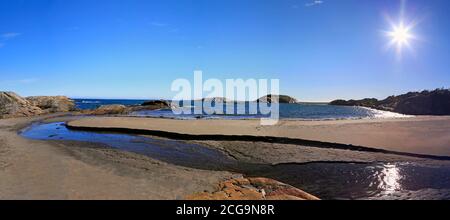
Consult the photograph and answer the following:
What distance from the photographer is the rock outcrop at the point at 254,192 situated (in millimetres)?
7496

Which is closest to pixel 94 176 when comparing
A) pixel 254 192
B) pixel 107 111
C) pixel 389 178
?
pixel 254 192

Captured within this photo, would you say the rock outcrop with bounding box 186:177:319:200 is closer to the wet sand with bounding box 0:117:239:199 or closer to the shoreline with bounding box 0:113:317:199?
the shoreline with bounding box 0:113:317:199

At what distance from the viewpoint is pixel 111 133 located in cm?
2212

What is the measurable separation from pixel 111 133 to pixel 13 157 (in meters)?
9.53

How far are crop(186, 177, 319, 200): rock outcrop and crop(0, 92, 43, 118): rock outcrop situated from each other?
40772mm

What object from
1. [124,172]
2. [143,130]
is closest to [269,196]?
[124,172]

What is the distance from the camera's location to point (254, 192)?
7.93 metres

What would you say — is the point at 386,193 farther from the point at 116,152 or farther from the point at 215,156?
the point at 116,152

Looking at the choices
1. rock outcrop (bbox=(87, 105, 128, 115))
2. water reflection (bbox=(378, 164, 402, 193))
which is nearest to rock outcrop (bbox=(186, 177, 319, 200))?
water reflection (bbox=(378, 164, 402, 193))

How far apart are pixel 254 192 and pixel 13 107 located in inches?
1777

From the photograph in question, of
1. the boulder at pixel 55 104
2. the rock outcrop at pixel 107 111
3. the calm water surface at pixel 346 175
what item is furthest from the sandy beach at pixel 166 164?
the boulder at pixel 55 104

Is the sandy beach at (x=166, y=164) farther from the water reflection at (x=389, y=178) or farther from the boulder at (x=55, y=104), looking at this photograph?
the boulder at (x=55, y=104)
